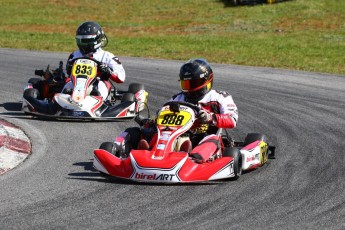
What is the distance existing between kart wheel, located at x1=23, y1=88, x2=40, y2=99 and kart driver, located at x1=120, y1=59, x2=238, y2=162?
160 inches

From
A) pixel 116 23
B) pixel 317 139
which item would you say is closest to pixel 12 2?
pixel 116 23

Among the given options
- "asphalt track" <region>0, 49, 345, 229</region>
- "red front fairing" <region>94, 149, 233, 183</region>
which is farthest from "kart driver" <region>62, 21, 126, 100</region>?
"red front fairing" <region>94, 149, 233, 183</region>

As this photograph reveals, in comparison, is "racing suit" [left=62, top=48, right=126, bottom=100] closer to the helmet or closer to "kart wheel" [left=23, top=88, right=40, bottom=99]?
the helmet

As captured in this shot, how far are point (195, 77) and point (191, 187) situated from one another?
1822 mm

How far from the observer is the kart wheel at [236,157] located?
8.67m

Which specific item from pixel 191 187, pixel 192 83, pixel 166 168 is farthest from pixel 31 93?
pixel 191 187

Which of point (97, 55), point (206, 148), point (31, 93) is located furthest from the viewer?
point (97, 55)

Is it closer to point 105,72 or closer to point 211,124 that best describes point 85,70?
point 105,72

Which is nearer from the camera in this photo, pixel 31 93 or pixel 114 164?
pixel 114 164

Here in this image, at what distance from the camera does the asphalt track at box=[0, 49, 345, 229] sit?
7.05 meters

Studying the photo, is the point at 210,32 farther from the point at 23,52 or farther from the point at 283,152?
the point at 283,152

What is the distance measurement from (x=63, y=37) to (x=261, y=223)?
2338 cm

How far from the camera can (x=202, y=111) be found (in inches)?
366

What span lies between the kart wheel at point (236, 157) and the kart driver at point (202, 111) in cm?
34
